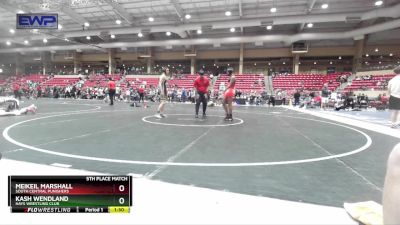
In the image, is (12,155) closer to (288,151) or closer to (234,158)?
(234,158)

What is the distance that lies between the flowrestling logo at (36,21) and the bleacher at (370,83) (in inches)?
990

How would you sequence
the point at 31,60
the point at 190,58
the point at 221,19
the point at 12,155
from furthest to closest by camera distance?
the point at 31,60
the point at 190,58
the point at 221,19
the point at 12,155

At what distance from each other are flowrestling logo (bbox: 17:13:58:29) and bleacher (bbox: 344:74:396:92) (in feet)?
82.5

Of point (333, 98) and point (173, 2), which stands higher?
point (173, 2)

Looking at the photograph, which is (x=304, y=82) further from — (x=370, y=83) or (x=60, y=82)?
(x=60, y=82)

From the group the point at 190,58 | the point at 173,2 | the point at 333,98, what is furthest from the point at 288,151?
the point at 190,58

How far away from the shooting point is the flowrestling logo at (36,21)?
4.04 m

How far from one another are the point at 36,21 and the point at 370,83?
27.6 m

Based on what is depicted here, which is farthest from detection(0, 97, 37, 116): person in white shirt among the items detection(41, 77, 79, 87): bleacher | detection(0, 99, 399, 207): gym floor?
detection(41, 77, 79, 87): bleacher

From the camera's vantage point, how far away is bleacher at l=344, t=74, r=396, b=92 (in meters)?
23.7

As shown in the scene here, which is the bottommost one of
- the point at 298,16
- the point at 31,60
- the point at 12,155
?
the point at 12,155

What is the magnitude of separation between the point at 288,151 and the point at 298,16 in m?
25.1

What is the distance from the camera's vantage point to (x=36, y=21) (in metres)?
4.20

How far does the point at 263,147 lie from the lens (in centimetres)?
448
